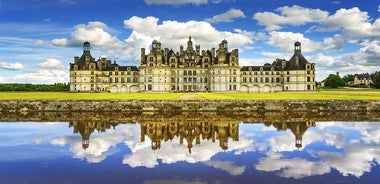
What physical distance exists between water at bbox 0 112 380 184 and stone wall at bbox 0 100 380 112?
46.0ft

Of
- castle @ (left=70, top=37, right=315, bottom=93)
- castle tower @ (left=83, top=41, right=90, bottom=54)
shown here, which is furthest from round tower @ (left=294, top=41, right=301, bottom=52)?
castle tower @ (left=83, top=41, right=90, bottom=54)

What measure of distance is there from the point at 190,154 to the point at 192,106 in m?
23.6

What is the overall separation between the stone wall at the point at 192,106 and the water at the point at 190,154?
14.0 m

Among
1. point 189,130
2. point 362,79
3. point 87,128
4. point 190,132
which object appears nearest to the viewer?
point 190,132

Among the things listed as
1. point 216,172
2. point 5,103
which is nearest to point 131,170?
point 216,172

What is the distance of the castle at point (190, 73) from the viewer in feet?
291

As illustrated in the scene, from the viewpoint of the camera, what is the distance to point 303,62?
94125mm

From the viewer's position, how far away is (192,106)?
130 ft

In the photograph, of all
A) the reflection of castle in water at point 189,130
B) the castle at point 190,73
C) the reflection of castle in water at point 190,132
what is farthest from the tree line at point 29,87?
the reflection of castle in water at point 190,132

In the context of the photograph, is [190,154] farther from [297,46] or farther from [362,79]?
[362,79]

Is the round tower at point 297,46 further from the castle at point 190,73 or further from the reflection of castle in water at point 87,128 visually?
the reflection of castle in water at point 87,128

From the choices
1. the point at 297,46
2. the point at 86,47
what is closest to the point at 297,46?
the point at 297,46

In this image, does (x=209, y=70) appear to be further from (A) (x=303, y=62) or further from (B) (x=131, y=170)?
(B) (x=131, y=170)

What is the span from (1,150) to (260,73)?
271 ft
